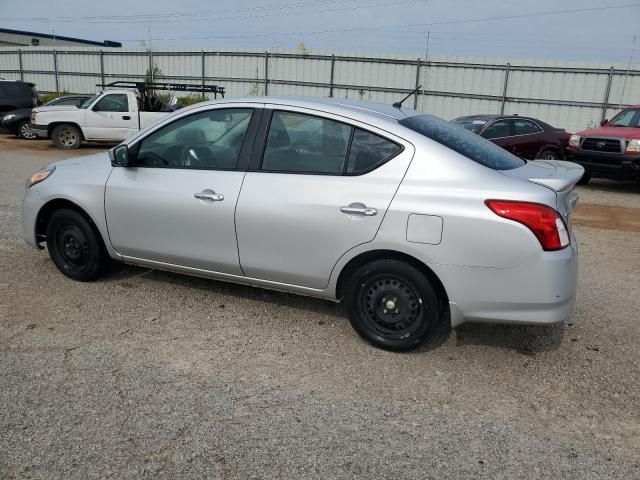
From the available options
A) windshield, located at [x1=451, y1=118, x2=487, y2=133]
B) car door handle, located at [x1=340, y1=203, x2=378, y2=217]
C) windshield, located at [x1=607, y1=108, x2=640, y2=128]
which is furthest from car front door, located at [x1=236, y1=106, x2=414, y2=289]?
windshield, located at [x1=607, y1=108, x2=640, y2=128]

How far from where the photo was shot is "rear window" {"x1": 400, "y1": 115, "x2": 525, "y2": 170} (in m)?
3.67

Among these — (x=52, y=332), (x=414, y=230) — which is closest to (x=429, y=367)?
(x=414, y=230)

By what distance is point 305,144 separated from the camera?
12.9 feet

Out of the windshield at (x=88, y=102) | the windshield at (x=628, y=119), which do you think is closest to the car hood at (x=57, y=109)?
the windshield at (x=88, y=102)

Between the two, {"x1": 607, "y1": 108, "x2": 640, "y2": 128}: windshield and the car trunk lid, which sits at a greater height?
{"x1": 607, "y1": 108, "x2": 640, "y2": 128}: windshield

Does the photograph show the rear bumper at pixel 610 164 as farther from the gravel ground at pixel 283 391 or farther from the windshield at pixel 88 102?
the windshield at pixel 88 102

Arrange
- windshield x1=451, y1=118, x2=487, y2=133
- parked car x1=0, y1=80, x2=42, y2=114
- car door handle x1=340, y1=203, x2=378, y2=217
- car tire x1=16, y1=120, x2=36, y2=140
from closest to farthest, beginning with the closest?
car door handle x1=340, y1=203, x2=378, y2=217
windshield x1=451, y1=118, x2=487, y2=133
car tire x1=16, y1=120, x2=36, y2=140
parked car x1=0, y1=80, x2=42, y2=114

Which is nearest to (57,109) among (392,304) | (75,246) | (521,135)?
(521,135)

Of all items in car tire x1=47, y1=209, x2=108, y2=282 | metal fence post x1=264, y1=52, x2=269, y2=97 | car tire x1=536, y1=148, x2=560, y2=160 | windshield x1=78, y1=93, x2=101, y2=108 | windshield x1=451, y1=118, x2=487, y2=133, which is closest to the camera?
car tire x1=47, y1=209, x2=108, y2=282

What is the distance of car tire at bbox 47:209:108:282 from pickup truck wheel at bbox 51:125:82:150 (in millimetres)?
12147

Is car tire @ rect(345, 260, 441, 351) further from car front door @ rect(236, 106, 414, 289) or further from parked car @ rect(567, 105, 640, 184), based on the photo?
parked car @ rect(567, 105, 640, 184)

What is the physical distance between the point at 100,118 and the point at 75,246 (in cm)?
1187

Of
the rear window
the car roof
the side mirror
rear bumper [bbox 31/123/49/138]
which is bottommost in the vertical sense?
rear bumper [bbox 31/123/49/138]

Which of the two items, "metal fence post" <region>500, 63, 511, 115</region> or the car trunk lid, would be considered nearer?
the car trunk lid
